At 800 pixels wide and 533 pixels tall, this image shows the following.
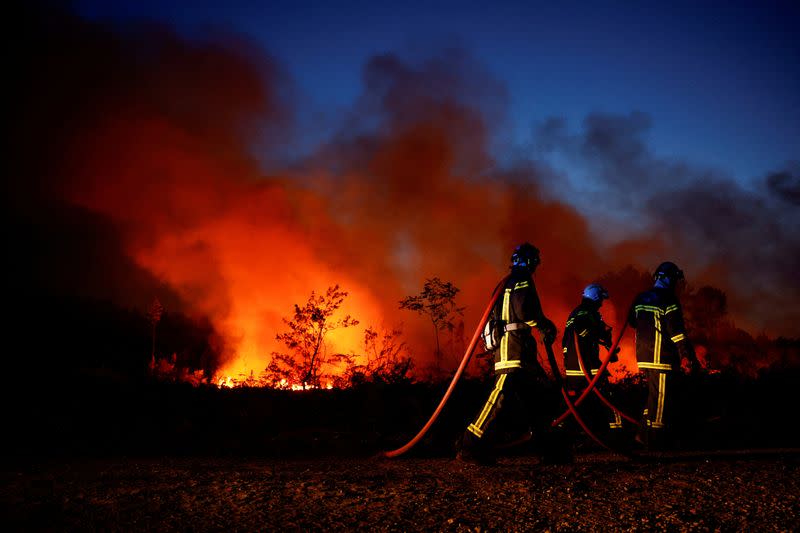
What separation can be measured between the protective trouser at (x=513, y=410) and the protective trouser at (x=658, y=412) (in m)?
1.46

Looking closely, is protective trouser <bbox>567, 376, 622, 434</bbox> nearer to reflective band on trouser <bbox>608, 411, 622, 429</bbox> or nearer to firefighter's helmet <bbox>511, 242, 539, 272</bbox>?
reflective band on trouser <bbox>608, 411, 622, 429</bbox>

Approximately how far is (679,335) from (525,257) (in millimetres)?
1989

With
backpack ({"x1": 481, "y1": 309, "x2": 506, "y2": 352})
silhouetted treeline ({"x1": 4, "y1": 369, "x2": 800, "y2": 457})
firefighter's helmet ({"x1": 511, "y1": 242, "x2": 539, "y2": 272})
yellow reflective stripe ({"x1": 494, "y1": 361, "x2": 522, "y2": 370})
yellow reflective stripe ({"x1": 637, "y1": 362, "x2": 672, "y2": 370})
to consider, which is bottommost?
silhouetted treeline ({"x1": 4, "y1": 369, "x2": 800, "y2": 457})

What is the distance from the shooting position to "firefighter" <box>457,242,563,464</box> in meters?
5.21

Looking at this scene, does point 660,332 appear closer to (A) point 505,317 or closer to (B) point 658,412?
(B) point 658,412

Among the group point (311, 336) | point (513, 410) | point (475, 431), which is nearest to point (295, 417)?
point (475, 431)

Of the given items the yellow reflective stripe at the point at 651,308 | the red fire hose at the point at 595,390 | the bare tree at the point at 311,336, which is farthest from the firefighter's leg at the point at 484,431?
the bare tree at the point at 311,336

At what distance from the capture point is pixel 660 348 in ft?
21.0

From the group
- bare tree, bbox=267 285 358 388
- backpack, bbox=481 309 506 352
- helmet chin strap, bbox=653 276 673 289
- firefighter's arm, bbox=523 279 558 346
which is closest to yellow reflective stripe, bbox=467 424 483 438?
backpack, bbox=481 309 506 352

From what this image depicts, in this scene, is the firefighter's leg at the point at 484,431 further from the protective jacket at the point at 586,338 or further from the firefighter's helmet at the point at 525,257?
the protective jacket at the point at 586,338

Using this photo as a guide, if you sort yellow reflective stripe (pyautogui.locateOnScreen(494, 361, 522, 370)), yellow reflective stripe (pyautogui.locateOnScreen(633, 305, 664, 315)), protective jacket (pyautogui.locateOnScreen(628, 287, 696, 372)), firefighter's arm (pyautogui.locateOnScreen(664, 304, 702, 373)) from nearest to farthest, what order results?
yellow reflective stripe (pyautogui.locateOnScreen(494, 361, 522, 370)) → firefighter's arm (pyautogui.locateOnScreen(664, 304, 702, 373)) → protective jacket (pyautogui.locateOnScreen(628, 287, 696, 372)) → yellow reflective stripe (pyautogui.locateOnScreen(633, 305, 664, 315))

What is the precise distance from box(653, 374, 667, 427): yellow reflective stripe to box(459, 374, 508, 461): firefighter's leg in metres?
2.07

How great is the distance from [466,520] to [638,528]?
102cm

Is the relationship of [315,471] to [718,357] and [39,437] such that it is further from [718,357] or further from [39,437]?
[718,357]
